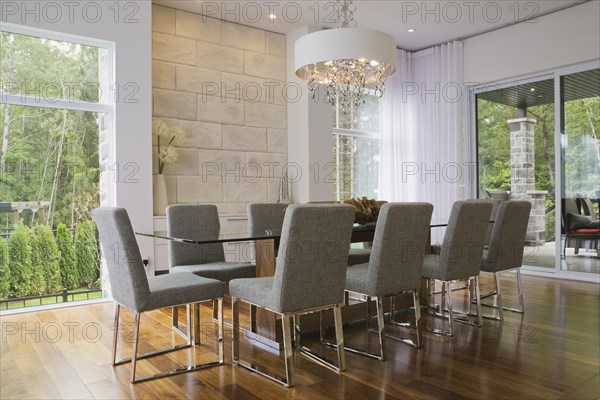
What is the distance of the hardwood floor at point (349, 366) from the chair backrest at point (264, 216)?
909 mm

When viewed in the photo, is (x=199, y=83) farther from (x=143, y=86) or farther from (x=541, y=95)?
(x=541, y=95)

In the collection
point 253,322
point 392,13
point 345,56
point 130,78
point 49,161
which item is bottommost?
point 253,322

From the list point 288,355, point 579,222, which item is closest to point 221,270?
point 288,355

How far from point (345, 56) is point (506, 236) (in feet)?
6.14

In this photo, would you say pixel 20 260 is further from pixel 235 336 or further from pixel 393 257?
pixel 393 257

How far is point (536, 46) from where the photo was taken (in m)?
5.81

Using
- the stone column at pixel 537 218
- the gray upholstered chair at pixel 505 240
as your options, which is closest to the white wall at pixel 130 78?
the gray upholstered chair at pixel 505 240

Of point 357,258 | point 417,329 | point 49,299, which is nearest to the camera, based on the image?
point 417,329

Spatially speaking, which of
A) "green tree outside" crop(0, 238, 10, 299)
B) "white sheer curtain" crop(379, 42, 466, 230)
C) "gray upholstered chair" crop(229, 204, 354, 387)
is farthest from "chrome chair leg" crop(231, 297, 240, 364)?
"white sheer curtain" crop(379, 42, 466, 230)

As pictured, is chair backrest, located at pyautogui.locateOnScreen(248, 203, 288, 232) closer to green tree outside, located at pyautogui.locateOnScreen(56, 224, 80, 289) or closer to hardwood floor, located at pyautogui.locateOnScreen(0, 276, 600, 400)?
hardwood floor, located at pyautogui.locateOnScreen(0, 276, 600, 400)

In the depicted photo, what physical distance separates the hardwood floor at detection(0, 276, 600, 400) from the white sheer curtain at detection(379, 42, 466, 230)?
3091 millimetres

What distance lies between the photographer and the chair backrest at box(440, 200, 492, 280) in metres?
3.28

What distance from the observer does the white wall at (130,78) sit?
4355 millimetres

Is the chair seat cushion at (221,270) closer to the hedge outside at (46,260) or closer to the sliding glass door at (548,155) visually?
the hedge outside at (46,260)
